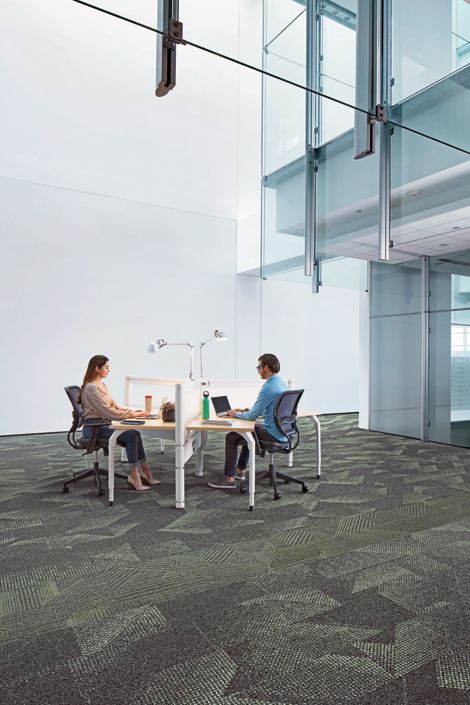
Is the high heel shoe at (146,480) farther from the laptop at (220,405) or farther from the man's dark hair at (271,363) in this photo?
the man's dark hair at (271,363)

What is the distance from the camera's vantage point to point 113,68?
8.50 m

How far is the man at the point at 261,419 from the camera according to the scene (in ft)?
15.6

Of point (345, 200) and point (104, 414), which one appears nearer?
point (104, 414)

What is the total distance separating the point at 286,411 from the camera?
15.4 ft

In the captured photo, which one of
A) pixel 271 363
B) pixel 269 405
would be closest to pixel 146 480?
pixel 269 405

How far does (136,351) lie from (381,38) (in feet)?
20.6

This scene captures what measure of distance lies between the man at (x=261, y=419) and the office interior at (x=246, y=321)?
0.36 meters

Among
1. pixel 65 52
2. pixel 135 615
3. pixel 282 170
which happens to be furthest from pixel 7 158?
pixel 135 615

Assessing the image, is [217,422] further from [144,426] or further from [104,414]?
[104,414]

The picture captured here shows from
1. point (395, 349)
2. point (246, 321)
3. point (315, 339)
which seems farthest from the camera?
point (315, 339)

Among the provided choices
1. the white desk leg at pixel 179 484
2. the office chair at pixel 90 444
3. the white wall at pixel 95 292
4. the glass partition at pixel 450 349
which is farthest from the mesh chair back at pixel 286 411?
the white wall at pixel 95 292

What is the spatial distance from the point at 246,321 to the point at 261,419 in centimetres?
523

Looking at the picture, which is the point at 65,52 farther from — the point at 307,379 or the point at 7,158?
the point at 307,379

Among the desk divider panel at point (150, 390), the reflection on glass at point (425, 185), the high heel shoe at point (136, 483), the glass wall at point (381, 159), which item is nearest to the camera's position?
the glass wall at point (381, 159)
